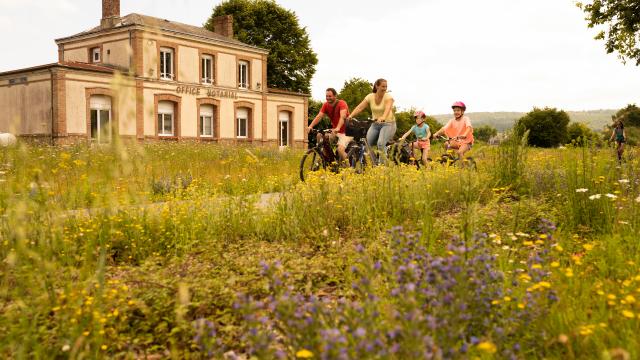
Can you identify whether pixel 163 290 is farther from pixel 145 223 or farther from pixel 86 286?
pixel 145 223

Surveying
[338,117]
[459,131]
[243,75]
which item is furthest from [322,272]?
[243,75]

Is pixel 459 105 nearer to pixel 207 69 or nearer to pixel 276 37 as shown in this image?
pixel 207 69

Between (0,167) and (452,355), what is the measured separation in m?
9.00

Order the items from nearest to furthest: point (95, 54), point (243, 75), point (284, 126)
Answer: point (95, 54), point (243, 75), point (284, 126)

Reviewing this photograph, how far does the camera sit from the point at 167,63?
30875mm

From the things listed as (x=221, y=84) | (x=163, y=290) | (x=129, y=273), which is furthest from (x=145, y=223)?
(x=221, y=84)

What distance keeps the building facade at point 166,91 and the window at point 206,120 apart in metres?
0.06

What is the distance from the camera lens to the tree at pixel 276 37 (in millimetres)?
41906

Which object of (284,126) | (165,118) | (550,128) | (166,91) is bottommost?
(550,128)

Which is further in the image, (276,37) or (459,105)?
(276,37)

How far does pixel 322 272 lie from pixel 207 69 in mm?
31241

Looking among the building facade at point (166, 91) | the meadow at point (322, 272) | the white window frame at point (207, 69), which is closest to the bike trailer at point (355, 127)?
the meadow at point (322, 272)

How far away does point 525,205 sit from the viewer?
5.53 metres

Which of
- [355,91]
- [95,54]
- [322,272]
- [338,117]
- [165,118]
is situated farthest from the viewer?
[355,91]
